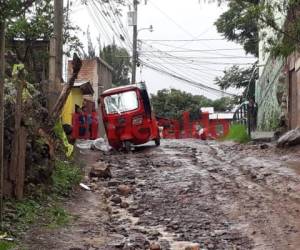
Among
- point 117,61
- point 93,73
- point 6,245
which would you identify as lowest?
point 6,245

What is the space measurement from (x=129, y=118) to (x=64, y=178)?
25.9 ft

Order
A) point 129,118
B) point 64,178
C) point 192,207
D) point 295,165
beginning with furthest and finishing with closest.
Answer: point 129,118 < point 295,165 < point 64,178 < point 192,207

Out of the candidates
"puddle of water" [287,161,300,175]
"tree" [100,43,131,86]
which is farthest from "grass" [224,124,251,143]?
"tree" [100,43,131,86]

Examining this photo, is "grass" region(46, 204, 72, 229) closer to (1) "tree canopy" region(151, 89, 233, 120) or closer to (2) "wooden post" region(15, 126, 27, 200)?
(2) "wooden post" region(15, 126, 27, 200)

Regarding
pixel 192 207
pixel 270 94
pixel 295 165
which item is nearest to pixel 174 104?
pixel 270 94

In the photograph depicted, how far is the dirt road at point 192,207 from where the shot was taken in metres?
7.55

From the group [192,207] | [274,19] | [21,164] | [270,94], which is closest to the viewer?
[21,164]

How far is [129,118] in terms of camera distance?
1861 centimetres

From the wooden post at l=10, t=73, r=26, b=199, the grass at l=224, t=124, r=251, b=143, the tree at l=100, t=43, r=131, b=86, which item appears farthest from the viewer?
the tree at l=100, t=43, r=131, b=86

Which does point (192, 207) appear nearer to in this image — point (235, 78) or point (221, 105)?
point (235, 78)

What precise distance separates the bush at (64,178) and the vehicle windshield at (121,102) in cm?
678

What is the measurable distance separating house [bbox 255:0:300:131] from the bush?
6.51 m

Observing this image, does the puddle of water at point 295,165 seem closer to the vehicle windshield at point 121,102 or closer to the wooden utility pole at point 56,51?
the wooden utility pole at point 56,51

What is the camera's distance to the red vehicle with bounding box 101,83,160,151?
18.6m
